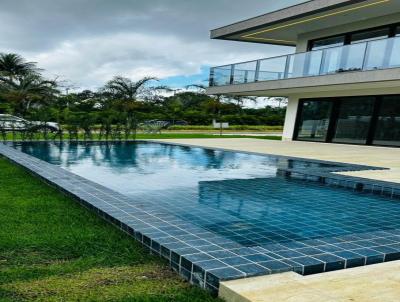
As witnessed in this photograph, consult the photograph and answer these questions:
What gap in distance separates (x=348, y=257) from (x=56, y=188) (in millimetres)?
4725

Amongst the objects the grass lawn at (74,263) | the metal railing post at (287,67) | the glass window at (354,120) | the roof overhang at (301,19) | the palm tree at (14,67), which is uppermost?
the roof overhang at (301,19)

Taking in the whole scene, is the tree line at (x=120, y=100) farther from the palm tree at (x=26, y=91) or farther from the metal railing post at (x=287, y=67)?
the metal railing post at (x=287, y=67)

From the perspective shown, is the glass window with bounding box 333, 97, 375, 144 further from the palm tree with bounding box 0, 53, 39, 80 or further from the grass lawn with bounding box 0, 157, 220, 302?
the palm tree with bounding box 0, 53, 39, 80

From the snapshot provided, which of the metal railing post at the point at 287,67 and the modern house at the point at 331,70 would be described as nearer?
the modern house at the point at 331,70

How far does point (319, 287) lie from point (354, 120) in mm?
16867

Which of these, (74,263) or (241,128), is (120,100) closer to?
(241,128)

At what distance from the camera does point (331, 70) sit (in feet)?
53.3

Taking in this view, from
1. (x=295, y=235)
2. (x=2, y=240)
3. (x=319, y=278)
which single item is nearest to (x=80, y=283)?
(x=2, y=240)

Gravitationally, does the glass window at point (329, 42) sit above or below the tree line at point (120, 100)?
above

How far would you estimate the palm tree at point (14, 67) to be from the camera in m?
35.4

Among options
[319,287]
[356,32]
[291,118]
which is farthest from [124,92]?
[319,287]

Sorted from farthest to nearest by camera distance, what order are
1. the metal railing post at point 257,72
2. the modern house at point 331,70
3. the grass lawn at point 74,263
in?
the metal railing post at point 257,72
the modern house at point 331,70
the grass lawn at point 74,263

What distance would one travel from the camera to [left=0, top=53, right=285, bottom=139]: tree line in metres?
33.6

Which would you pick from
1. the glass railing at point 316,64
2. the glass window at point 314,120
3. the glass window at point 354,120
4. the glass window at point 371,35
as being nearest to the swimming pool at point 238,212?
the glass railing at point 316,64
